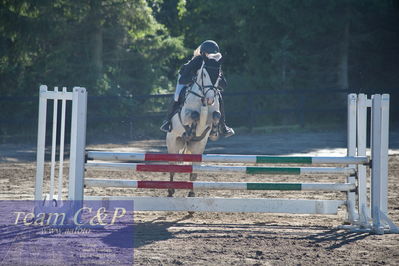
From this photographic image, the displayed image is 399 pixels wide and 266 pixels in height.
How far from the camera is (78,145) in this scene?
7.34m

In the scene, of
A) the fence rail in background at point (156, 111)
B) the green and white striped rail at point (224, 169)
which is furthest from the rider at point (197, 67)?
the fence rail in background at point (156, 111)

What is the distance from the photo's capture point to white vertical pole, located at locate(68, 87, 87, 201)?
7.34m

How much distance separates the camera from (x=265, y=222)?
7918mm

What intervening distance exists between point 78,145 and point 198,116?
229cm

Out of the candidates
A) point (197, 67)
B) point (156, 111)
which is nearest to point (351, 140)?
point (197, 67)

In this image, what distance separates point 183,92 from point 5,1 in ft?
46.5

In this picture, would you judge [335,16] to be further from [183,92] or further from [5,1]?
[183,92]

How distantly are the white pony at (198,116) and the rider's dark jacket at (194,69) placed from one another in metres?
0.06

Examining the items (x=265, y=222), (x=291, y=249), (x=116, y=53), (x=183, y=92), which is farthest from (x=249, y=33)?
(x=291, y=249)

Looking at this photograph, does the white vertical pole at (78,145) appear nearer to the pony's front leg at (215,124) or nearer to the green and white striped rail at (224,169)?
the green and white striped rail at (224,169)

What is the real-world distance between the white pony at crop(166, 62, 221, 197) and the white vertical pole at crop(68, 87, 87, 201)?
1984 millimetres

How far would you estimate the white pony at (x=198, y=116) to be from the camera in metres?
8.98

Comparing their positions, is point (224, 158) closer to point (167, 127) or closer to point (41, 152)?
point (41, 152)

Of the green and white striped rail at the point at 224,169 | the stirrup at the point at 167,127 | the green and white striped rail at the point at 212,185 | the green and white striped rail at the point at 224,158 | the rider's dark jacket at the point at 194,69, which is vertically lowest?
the green and white striped rail at the point at 212,185
